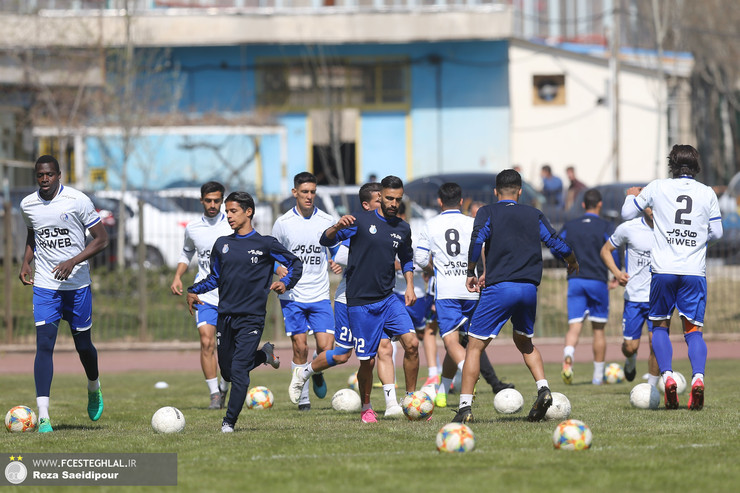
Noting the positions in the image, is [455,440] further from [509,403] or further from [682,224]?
[682,224]

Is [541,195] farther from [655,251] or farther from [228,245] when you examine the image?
[228,245]

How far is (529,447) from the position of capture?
790 cm

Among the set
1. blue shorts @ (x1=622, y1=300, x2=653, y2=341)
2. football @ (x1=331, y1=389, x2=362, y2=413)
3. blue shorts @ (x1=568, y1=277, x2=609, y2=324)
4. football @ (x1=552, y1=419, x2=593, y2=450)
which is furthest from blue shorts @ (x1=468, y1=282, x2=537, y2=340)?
blue shorts @ (x1=568, y1=277, x2=609, y2=324)

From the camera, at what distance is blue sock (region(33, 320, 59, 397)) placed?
9.94 meters

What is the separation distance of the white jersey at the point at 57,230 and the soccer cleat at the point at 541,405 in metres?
4.10

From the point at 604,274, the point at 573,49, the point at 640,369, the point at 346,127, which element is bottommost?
the point at 640,369

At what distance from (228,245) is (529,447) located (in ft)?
10.0

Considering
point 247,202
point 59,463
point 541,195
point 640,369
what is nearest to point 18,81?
point 541,195

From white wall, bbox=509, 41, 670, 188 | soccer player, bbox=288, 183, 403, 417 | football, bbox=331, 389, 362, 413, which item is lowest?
football, bbox=331, 389, 362, 413

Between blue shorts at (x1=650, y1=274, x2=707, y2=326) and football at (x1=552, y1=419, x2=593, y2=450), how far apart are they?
285 centimetres

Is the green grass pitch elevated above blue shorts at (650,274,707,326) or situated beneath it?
situated beneath

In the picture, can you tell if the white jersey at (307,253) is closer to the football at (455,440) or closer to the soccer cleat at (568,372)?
the soccer cleat at (568,372)

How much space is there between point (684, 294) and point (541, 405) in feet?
6.31

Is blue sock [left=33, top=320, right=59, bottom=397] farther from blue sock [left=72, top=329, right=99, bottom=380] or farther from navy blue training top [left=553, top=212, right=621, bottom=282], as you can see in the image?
navy blue training top [left=553, top=212, right=621, bottom=282]
